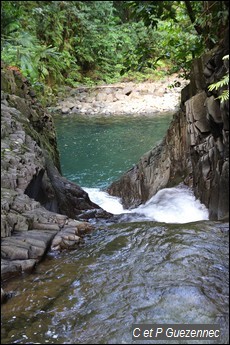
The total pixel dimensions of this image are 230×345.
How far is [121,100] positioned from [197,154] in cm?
2099

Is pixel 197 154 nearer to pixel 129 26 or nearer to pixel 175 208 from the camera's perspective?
pixel 175 208

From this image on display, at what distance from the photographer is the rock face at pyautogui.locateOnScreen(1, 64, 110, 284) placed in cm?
466

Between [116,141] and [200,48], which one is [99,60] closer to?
[116,141]

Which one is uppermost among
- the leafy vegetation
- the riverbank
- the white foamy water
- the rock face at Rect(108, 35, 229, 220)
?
the riverbank

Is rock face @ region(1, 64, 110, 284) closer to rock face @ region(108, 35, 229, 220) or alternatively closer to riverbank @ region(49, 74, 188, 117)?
rock face @ region(108, 35, 229, 220)

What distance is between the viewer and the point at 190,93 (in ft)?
29.1

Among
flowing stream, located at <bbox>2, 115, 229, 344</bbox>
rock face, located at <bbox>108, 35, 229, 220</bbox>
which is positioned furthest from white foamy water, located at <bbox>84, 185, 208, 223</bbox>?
flowing stream, located at <bbox>2, 115, 229, 344</bbox>

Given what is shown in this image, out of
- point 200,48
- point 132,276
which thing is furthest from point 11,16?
point 200,48

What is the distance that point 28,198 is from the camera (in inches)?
233

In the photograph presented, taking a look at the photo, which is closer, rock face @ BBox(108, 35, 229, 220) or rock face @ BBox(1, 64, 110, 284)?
rock face @ BBox(1, 64, 110, 284)

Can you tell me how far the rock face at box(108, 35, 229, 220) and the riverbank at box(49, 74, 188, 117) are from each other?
15350 millimetres

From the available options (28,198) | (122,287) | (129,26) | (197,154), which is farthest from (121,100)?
(122,287)

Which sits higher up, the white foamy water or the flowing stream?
the white foamy water

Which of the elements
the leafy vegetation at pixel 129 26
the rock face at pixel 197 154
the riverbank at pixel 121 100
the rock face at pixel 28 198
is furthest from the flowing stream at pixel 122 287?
the riverbank at pixel 121 100
